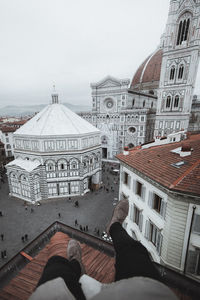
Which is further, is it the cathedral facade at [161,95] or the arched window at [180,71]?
the arched window at [180,71]

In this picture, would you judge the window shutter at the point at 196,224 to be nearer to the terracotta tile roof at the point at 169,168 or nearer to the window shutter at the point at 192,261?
the window shutter at the point at 192,261

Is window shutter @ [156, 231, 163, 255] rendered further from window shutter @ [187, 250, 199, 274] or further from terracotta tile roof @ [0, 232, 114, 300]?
terracotta tile roof @ [0, 232, 114, 300]

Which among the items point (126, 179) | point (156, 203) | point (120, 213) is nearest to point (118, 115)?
point (126, 179)

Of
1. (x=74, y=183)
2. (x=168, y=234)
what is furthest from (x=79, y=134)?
(x=168, y=234)

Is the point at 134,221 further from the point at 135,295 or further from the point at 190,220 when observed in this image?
the point at 135,295

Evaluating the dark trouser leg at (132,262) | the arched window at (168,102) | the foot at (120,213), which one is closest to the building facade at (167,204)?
the foot at (120,213)
